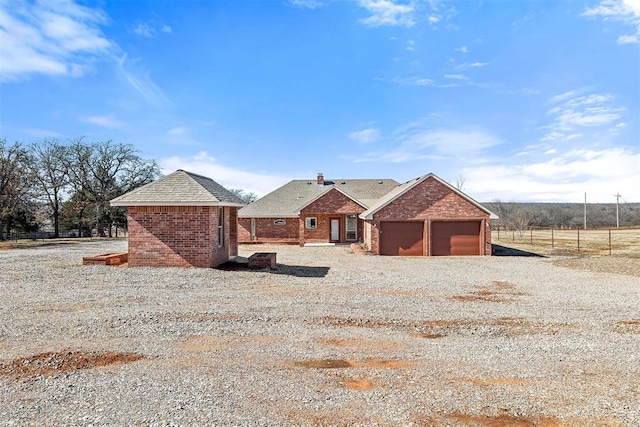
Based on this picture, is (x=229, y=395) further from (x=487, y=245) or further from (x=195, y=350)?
(x=487, y=245)

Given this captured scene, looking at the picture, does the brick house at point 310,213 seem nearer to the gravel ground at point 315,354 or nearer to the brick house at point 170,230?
the brick house at point 170,230

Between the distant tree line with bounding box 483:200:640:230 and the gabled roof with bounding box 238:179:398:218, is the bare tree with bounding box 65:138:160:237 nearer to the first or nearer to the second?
the gabled roof with bounding box 238:179:398:218

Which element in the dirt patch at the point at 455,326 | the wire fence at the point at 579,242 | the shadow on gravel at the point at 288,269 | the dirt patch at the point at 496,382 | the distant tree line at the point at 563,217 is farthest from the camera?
the distant tree line at the point at 563,217

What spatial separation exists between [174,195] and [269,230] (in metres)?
17.4

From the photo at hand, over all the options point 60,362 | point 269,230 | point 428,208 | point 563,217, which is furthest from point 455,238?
point 563,217

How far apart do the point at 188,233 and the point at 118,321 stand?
7.59 metres

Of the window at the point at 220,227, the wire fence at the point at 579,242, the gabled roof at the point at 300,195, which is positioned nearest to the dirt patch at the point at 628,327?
the window at the point at 220,227

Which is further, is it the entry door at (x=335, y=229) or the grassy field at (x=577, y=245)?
the entry door at (x=335, y=229)

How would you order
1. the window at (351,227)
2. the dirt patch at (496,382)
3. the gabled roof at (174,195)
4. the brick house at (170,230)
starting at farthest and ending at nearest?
1. the window at (351,227)
2. the brick house at (170,230)
3. the gabled roof at (174,195)
4. the dirt patch at (496,382)

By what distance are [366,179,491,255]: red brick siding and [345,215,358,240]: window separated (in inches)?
308

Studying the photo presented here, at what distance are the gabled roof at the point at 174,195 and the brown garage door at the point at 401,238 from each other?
10180mm

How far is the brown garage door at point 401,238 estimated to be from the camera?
23.6m

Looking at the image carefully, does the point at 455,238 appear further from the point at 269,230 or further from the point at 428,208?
the point at 269,230

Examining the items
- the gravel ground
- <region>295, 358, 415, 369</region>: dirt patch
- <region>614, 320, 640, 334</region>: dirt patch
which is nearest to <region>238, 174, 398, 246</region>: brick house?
the gravel ground
